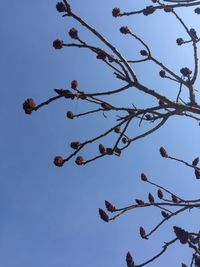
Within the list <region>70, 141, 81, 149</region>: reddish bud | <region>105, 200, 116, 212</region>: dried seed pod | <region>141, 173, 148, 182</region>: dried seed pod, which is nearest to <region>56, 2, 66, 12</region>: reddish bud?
<region>70, 141, 81, 149</region>: reddish bud

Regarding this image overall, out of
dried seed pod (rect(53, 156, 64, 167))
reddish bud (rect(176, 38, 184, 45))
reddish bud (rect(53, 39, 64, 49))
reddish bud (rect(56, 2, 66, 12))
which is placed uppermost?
reddish bud (rect(176, 38, 184, 45))

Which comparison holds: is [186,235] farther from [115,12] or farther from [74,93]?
[115,12]

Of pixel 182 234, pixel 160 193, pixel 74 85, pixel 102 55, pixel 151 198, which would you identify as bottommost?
pixel 182 234

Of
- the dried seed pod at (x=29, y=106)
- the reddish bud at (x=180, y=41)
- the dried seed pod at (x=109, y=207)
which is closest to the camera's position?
the dried seed pod at (x=29, y=106)

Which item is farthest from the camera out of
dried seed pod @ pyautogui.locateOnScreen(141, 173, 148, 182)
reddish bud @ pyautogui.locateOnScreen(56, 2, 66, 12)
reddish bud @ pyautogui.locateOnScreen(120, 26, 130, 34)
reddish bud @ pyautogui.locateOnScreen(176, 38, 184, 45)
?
dried seed pod @ pyautogui.locateOnScreen(141, 173, 148, 182)

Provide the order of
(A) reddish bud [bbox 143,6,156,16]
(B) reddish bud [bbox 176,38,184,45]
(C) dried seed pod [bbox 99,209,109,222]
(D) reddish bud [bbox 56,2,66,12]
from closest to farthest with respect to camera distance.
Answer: (D) reddish bud [bbox 56,2,66,12] < (A) reddish bud [bbox 143,6,156,16] < (C) dried seed pod [bbox 99,209,109,222] < (B) reddish bud [bbox 176,38,184,45]

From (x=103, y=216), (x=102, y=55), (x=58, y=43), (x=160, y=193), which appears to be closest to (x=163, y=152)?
(x=160, y=193)

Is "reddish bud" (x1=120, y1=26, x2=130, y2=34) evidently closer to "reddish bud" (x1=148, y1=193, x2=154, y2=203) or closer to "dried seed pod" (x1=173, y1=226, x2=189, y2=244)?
"reddish bud" (x1=148, y1=193, x2=154, y2=203)

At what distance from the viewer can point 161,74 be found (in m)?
5.43

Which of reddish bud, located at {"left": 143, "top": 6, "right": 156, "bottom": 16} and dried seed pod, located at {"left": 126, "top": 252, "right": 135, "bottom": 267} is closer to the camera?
dried seed pod, located at {"left": 126, "top": 252, "right": 135, "bottom": 267}

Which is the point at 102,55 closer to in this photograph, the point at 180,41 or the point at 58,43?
the point at 58,43

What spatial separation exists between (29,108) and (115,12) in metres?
1.65

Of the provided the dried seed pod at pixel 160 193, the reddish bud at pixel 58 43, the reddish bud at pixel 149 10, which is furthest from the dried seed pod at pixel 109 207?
the reddish bud at pixel 149 10

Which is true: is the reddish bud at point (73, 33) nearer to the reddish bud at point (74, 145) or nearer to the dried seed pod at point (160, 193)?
the reddish bud at point (74, 145)
